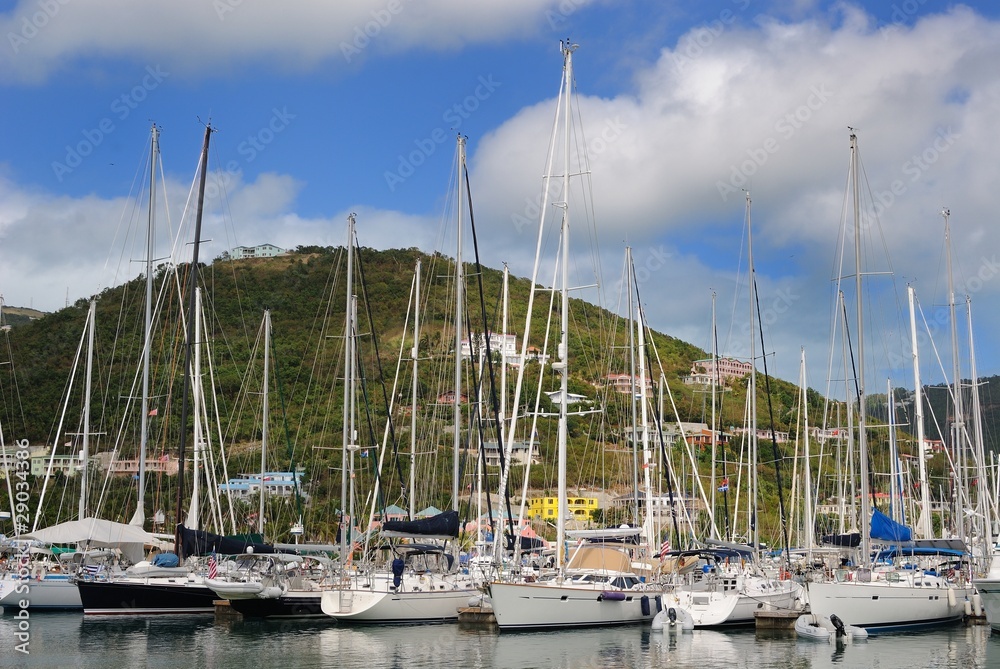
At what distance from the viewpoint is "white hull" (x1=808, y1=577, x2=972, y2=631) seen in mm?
29141

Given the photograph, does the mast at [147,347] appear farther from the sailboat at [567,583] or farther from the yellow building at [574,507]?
the yellow building at [574,507]

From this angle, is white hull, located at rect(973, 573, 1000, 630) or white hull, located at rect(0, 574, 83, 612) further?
white hull, located at rect(0, 574, 83, 612)

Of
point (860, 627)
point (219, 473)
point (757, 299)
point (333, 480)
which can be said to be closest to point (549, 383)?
point (333, 480)

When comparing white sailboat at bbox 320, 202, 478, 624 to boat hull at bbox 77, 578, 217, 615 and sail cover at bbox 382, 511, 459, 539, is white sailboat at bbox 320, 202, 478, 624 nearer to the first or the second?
sail cover at bbox 382, 511, 459, 539

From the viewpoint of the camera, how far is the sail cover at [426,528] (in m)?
32.1

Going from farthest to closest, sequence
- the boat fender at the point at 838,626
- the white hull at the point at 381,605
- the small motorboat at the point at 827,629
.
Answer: the white hull at the point at 381,605
the boat fender at the point at 838,626
the small motorboat at the point at 827,629

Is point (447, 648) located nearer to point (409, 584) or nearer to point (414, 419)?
point (409, 584)

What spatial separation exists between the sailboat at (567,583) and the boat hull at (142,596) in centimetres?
1134

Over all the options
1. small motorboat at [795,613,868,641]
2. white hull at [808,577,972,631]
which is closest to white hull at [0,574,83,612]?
small motorboat at [795,613,868,641]

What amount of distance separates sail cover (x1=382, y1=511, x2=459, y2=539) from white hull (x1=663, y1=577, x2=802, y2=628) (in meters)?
7.40

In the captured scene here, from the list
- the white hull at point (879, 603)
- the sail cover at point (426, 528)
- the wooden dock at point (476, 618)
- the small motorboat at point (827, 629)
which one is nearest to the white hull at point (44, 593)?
the sail cover at point (426, 528)

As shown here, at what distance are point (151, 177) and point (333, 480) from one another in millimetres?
34084

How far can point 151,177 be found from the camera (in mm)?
38875

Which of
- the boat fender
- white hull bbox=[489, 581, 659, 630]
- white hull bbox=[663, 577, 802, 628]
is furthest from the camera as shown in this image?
white hull bbox=[663, 577, 802, 628]
